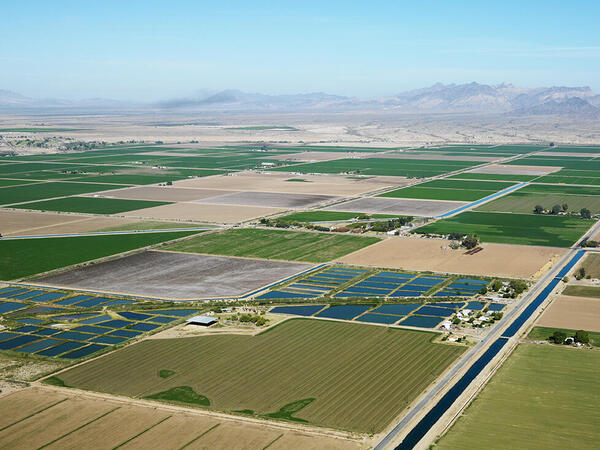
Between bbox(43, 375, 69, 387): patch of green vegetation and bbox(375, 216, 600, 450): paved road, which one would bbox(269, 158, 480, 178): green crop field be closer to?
bbox(375, 216, 600, 450): paved road

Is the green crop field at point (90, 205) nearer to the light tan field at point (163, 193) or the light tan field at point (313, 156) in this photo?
the light tan field at point (163, 193)

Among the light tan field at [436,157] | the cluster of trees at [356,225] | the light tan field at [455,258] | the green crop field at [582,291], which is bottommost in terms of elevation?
the green crop field at [582,291]

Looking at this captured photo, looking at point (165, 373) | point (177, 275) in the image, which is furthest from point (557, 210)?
→ point (165, 373)

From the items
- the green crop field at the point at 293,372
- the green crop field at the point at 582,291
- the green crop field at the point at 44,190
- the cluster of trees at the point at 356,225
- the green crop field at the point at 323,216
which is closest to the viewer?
the green crop field at the point at 293,372

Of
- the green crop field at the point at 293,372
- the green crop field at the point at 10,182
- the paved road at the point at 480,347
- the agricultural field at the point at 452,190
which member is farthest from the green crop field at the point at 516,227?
the green crop field at the point at 10,182

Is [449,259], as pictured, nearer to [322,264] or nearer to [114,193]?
[322,264]

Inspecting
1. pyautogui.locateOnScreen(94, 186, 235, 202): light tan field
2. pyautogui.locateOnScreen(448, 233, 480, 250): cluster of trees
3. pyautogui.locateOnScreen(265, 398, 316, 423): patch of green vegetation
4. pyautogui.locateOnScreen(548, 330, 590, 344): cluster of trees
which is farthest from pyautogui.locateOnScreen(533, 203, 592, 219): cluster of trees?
pyautogui.locateOnScreen(265, 398, 316, 423): patch of green vegetation
